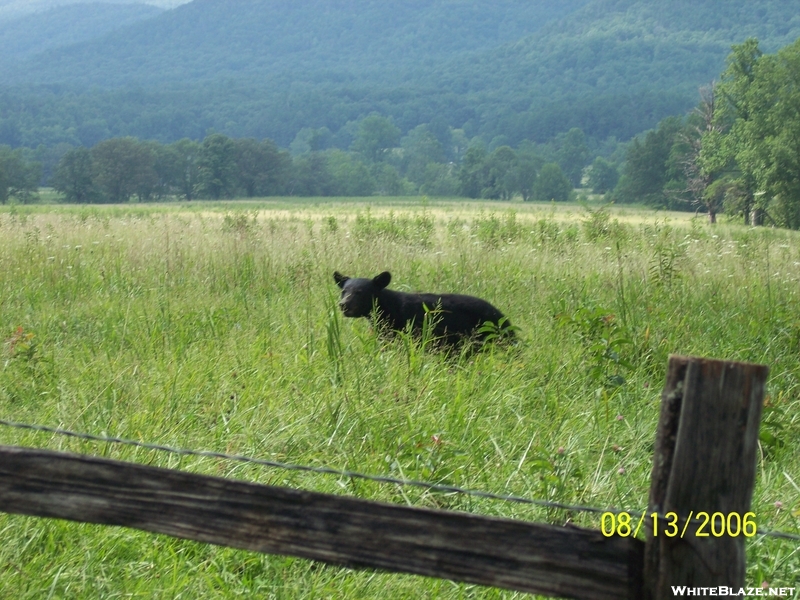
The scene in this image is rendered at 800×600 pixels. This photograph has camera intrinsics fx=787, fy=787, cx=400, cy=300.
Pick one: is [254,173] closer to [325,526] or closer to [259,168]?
[259,168]

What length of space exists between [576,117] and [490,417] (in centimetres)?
17680

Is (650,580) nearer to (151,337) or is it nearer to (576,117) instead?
(151,337)

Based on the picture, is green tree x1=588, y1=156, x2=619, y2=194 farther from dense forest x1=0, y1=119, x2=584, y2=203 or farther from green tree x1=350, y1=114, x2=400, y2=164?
green tree x1=350, y1=114, x2=400, y2=164

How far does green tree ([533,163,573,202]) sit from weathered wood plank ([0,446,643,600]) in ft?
322

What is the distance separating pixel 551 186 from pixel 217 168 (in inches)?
1613

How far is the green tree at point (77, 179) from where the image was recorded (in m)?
77.9

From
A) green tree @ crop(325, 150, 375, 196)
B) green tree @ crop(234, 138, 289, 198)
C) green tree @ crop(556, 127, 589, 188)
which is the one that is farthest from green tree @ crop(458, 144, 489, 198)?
green tree @ crop(234, 138, 289, 198)

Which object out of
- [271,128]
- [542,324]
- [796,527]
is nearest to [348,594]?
[796,527]

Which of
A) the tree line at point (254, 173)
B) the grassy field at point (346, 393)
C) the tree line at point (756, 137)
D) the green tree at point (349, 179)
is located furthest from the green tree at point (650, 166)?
the grassy field at point (346, 393)

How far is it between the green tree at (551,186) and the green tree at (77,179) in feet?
171

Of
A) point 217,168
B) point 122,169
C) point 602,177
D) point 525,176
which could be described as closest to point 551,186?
point 525,176

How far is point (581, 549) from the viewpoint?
180 centimetres

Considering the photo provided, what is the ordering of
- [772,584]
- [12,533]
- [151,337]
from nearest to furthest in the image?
[772,584]
[12,533]
[151,337]

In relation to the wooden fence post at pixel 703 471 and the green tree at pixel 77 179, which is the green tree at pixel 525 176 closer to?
the green tree at pixel 77 179
